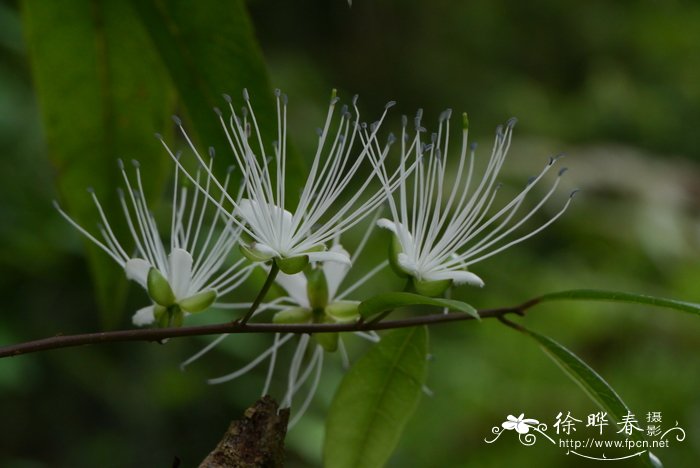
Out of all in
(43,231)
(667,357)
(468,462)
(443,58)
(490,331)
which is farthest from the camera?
(443,58)

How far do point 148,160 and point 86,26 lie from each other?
17 cm

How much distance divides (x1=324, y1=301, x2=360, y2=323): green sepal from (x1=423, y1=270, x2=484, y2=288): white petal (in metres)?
0.07

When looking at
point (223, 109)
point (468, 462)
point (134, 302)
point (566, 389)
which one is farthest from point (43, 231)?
point (566, 389)

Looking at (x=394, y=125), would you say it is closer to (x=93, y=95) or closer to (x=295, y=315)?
(x=93, y=95)

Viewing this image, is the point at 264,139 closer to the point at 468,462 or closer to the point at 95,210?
the point at 95,210

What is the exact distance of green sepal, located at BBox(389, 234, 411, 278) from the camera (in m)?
0.70

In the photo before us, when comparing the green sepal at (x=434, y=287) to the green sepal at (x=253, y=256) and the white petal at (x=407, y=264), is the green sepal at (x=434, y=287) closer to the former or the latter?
the white petal at (x=407, y=264)

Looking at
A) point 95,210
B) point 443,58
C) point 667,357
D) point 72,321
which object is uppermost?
point 443,58

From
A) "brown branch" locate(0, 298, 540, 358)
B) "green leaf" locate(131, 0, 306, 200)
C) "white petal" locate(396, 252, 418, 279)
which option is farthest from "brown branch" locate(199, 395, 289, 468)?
"green leaf" locate(131, 0, 306, 200)

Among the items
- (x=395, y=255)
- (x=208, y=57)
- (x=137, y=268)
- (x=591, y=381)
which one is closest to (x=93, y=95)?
(x=208, y=57)

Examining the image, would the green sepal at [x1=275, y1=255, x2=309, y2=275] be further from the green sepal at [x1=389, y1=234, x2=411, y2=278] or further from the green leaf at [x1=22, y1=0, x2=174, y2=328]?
the green leaf at [x1=22, y1=0, x2=174, y2=328]

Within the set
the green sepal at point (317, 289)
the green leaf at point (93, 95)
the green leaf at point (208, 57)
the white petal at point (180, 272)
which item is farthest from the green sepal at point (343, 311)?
the green leaf at point (93, 95)

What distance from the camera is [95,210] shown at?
1.03 meters

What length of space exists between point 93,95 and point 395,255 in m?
0.51
